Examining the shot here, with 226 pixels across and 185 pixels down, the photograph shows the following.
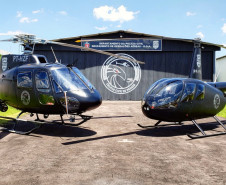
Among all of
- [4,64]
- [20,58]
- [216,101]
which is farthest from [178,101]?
[4,64]

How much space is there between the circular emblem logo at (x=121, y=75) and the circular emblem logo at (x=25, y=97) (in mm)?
13996

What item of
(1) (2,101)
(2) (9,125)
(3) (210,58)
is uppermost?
(3) (210,58)

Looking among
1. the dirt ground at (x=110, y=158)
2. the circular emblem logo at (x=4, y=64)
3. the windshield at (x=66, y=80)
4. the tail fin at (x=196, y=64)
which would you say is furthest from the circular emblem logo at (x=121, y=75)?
the windshield at (x=66, y=80)

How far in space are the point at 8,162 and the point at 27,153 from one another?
2.18ft

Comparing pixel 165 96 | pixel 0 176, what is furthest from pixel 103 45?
pixel 0 176

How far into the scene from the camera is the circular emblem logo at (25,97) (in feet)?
25.5

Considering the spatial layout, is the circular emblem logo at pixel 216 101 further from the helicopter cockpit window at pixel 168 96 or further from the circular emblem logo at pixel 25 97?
the circular emblem logo at pixel 25 97

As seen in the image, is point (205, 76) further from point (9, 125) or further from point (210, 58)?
point (9, 125)

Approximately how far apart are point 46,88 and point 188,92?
4461mm

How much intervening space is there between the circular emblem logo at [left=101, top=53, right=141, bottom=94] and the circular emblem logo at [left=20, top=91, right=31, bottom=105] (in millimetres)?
13996

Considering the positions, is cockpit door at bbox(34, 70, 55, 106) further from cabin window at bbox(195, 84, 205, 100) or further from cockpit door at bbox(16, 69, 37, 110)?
cabin window at bbox(195, 84, 205, 100)

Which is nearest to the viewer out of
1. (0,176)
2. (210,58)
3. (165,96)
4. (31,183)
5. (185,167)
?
(31,183)

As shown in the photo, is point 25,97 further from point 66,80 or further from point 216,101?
point 216,101

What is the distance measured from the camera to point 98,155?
5.45 meters
